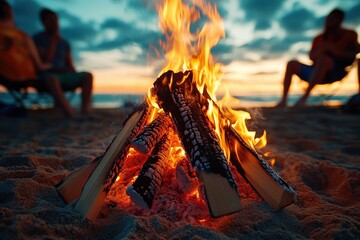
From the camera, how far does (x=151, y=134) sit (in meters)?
2.09

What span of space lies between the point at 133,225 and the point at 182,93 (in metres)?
1.07

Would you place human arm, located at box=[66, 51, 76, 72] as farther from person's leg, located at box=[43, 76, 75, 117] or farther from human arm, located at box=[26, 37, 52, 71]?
person's leg, located at box=[43, 76, 75, 117]

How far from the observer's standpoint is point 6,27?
20.4ft

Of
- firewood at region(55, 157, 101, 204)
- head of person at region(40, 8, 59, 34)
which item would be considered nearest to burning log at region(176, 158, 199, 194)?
firewood at region(55, 157, 101, 204)

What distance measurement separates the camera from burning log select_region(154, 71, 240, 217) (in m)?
1.71

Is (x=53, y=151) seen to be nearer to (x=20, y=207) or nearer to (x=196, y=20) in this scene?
(x=20, y=207)

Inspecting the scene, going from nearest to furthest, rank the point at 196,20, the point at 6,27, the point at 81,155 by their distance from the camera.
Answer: the point at 196,20 < the point at 81,155 < the point at 6,27

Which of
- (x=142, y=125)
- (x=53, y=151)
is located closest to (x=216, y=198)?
(x=142, y=125)

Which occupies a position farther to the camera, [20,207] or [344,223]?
[20,207]

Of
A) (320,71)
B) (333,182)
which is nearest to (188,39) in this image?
(333,182)

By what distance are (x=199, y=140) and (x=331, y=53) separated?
22.1ft

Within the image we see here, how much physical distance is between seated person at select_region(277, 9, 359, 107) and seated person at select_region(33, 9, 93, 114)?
18.2ft

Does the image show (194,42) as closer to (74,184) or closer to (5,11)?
(74,184)

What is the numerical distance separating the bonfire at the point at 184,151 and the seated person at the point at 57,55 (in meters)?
5.08
